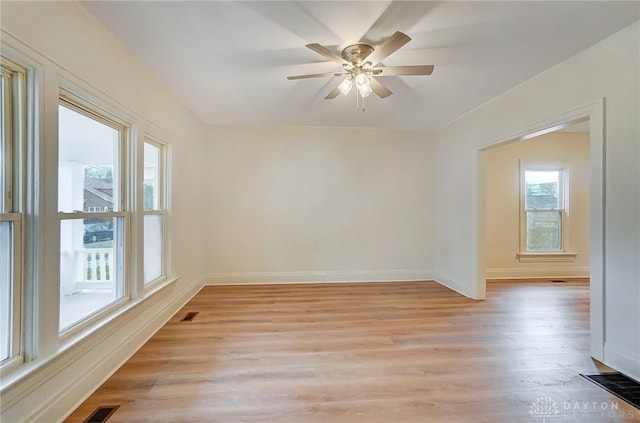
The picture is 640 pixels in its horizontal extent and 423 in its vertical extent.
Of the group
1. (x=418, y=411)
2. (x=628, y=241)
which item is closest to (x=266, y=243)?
(x=418, y=411)

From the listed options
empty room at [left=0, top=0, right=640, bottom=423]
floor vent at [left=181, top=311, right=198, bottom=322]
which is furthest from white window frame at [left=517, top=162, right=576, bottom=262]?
floor vent at [left=181, top=311, right=198, bottom=322]

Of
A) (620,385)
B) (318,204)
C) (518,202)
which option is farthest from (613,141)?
(318,204)

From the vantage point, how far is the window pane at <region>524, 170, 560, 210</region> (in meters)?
5.07

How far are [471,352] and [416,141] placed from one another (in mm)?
3411

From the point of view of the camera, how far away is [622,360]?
81.8 inches

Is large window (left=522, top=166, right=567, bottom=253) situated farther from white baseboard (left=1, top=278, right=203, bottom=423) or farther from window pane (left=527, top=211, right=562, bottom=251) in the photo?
white baseboard (left=1, top=278, right=203, bottom=423)

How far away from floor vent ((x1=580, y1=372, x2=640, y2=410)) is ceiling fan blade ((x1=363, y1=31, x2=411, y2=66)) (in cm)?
264

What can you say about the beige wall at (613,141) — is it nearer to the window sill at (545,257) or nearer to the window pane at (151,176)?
the window sill at (545,257)

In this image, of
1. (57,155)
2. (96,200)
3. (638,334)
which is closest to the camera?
(57,155)

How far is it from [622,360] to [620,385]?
0.72ft

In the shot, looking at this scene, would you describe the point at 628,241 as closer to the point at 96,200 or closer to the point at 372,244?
the point at 372,244

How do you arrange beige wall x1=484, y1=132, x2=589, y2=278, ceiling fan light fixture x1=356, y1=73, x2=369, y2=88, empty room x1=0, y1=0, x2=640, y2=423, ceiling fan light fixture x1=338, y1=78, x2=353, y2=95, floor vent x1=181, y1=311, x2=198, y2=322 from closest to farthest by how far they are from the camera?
empty room x1=0, y1=0, x2=640, y2=423 < ceiling fan light fixture x1=356, y1=73, x2=369, y2=88 < ceiling fan light fixture x1=338, y1=78, x2=353, y2=95 < floor vent x1=181, y1=311, x2=198, y2=322 < beige wall x1=484, y1=132, x2=589, y2=278

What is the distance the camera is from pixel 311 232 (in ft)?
15.6

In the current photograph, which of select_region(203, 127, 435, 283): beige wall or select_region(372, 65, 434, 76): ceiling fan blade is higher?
select_region(372, 65, 434, 76): ceiling fan blade
